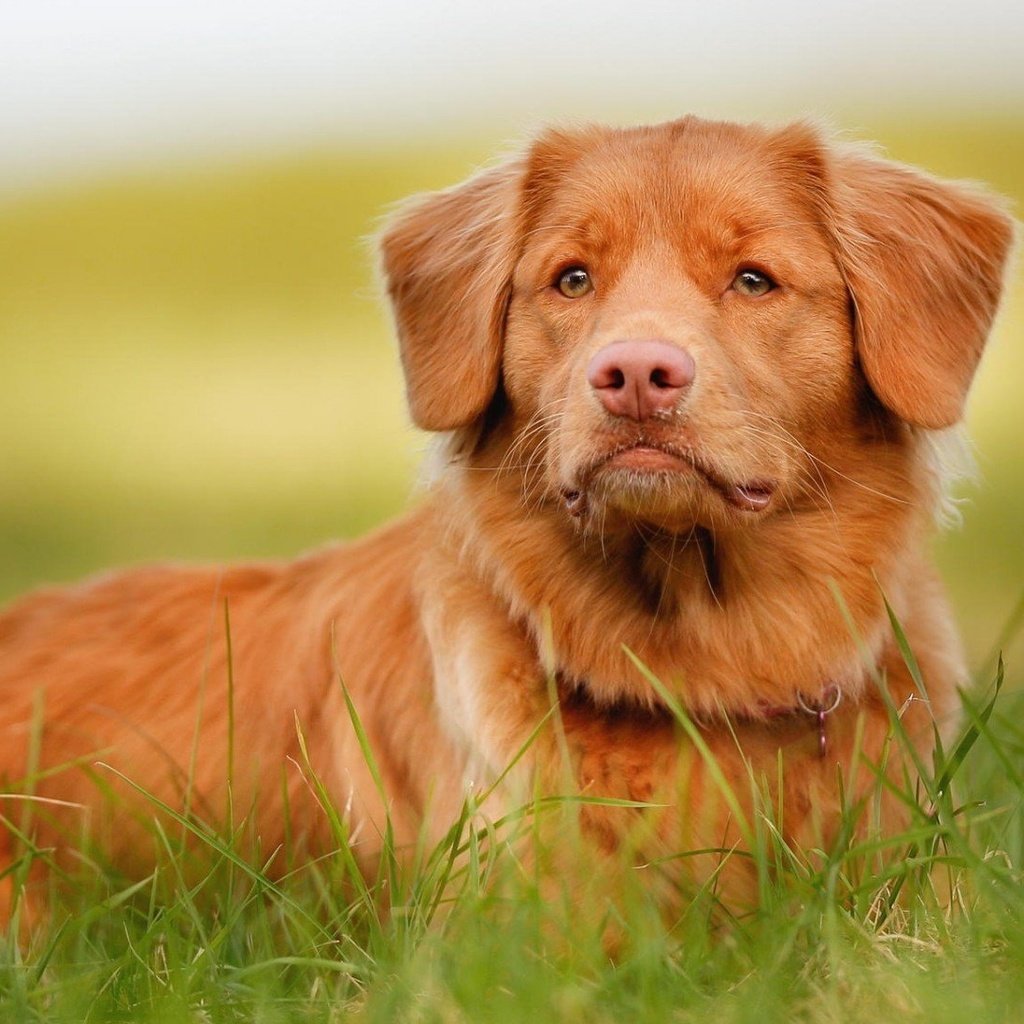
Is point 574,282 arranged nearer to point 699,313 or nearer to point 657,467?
point 699,313

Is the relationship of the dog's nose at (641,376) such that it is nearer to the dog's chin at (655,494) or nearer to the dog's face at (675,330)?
the dog's face at (675,330)

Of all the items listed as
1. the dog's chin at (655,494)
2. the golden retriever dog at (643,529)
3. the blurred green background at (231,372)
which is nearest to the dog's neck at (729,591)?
the golden retriever dog at (643,529)

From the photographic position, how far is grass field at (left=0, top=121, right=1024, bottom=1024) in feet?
9.03

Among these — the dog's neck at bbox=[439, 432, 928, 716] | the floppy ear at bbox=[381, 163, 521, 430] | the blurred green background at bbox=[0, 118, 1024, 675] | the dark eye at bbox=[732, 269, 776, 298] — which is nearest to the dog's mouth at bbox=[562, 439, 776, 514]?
the dog's neck at bbox=[439, 432, 928, 716]

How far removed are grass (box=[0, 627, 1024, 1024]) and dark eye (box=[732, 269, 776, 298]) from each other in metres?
→ 1.07

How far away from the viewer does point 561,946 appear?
3158mm

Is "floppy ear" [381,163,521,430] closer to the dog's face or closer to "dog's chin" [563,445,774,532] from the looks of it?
the dog's face

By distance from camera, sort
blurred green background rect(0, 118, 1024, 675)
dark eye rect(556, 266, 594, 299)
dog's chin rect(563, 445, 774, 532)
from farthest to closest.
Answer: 1. blurred green background rect(0, 118, 1024, 675)
2. dark eye rect(556, 266, 594, 299)
3. dog's chin rect(563, 445, 774, 532)

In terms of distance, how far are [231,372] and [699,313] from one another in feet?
34.4

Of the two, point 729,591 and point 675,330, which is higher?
point 675,330

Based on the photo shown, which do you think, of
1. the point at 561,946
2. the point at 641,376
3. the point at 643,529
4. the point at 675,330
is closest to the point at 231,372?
the point at 643,529

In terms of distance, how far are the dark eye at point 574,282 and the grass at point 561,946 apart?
1.17 meters

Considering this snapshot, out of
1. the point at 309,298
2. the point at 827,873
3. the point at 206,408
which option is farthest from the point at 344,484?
the point at 827,873

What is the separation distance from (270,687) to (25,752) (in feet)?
→ 2.09
